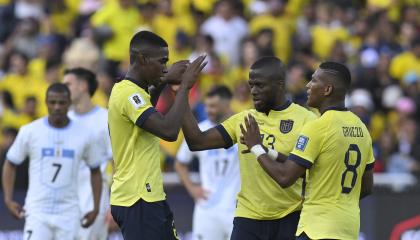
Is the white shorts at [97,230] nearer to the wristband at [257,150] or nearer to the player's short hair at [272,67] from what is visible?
the player's short hair at [272,67]

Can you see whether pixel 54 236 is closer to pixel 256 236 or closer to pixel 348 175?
pixel 256 236

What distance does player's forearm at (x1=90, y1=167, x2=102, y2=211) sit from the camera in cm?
1194

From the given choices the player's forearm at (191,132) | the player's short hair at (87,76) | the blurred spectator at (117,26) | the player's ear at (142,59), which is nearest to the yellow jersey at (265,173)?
the player's forearm at (191,132)

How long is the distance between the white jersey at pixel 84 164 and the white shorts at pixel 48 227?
42.2 inches

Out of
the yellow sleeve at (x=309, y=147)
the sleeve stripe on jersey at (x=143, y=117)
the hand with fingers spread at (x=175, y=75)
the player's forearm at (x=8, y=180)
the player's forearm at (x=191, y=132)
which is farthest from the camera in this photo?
the player's forearm at (x=8, y=180)

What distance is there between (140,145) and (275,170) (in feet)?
3.79

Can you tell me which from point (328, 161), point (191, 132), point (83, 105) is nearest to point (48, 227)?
point (83, 105)

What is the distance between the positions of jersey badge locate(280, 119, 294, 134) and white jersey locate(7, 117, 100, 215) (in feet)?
8.81

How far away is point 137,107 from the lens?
30.1 feet

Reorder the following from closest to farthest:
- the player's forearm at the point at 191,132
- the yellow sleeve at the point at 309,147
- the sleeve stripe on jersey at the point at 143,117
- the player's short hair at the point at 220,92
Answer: the yellow sleeve at the point at 309,147 → the sleeve stripe on jersey at the point at 143,117 → the player's forearm at the point at 191,132 → the player's short hair at the point at 220,92

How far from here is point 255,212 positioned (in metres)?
10.1

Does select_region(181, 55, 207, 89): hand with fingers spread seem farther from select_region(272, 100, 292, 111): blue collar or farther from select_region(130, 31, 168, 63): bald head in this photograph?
select_region(272, 100, 292, 111): blue collar

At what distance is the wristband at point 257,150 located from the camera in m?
9.23

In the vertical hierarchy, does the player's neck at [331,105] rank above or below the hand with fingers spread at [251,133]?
above
